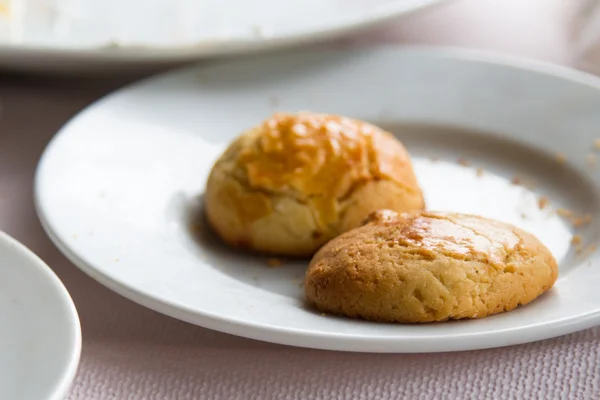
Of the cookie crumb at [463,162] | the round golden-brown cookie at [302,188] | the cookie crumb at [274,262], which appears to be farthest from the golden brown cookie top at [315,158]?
the cookie crumb at [463,162]

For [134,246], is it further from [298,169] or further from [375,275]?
[375,275]

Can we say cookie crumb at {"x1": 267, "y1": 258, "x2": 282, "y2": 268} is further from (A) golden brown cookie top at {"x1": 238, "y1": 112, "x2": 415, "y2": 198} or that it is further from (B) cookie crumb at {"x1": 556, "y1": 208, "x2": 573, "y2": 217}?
(B) cookie crumb at {"x1": 556, "y1": 208, "x2": 573, "y2": 217}

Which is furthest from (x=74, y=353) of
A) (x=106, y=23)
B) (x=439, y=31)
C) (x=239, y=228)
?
(x=439, y=31)

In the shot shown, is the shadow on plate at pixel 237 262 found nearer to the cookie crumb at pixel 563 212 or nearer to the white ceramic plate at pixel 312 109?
the white ceramic plate at pixel 312 109

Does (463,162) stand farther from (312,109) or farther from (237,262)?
(237,262)

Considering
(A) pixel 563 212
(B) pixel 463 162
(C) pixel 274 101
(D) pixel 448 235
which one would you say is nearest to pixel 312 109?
(C) pixel 274 101

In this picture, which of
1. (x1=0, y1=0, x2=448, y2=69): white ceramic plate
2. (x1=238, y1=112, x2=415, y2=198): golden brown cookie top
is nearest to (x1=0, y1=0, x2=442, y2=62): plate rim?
(x1=0, y1=0, x2=448, y2=69): white ceramic plate
